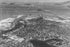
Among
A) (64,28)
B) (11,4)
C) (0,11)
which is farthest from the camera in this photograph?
(11,4)

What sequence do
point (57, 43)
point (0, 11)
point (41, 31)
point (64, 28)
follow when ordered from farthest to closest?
point (0, 11) < point (64, 28) < point (41, 31) < point (57, 43)

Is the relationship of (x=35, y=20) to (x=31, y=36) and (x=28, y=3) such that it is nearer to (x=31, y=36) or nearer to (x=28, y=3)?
(x=31, y=36)

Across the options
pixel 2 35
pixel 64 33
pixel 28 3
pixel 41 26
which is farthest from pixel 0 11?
pixel 64 33

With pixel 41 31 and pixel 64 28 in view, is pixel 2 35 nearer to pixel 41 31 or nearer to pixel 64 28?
pixel 41 31

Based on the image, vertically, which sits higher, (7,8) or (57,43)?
(7,8)

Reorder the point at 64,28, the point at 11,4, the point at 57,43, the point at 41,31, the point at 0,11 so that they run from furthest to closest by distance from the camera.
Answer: the point at 11,4 < the point at 0,11 < the point at 64,28 < the point at 41,31 < the point at 57,43

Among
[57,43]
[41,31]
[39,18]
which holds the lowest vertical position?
[57,43]

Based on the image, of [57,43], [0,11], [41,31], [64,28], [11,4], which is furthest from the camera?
[11,4]

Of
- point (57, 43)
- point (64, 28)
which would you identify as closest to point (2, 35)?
point (57, 43)

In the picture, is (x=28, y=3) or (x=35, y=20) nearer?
(x=35, y=20)
